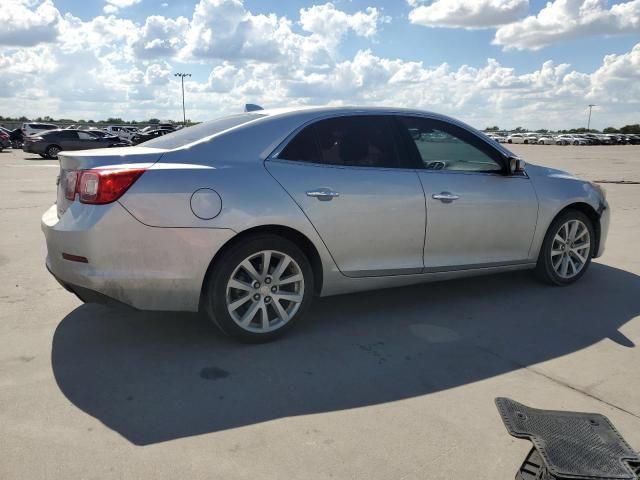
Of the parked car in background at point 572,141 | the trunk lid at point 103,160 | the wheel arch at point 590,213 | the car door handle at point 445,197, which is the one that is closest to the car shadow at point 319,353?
the wheel arch at point 590,213

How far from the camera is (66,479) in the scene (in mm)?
2340

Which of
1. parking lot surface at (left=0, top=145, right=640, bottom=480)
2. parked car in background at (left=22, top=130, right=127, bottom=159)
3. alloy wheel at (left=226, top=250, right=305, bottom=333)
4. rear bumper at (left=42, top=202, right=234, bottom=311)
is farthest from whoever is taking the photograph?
parked car in background at (left=22, top=130, right=127, bottom=159)

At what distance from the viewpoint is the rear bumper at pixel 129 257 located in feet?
10.8

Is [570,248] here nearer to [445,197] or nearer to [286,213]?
[445,197]

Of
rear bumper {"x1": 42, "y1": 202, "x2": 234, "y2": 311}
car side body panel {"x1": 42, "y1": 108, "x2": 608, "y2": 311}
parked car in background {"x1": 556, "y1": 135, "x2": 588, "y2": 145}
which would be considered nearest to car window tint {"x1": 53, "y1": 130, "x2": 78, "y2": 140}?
car side body panel {"x1": 42, "y1": 108, "x2": 608, "y2": 311}

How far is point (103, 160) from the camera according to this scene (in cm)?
344

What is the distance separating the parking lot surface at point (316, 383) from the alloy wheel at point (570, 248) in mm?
265

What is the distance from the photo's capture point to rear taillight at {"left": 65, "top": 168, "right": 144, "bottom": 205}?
A: 3311mm

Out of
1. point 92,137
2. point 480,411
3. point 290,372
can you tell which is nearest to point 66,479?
point 290,372

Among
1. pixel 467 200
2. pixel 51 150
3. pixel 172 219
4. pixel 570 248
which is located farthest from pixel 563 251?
pixel 51 150

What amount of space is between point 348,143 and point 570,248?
2591mm

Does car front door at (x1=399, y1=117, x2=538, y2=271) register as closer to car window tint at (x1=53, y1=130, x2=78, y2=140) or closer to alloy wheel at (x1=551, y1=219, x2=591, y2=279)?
alloy wheel at (x1=551, y1=219, x2=591, y2=279)

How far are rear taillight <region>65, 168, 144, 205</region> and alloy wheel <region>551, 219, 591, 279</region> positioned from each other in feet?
12.4

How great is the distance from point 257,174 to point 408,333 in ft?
5.26
